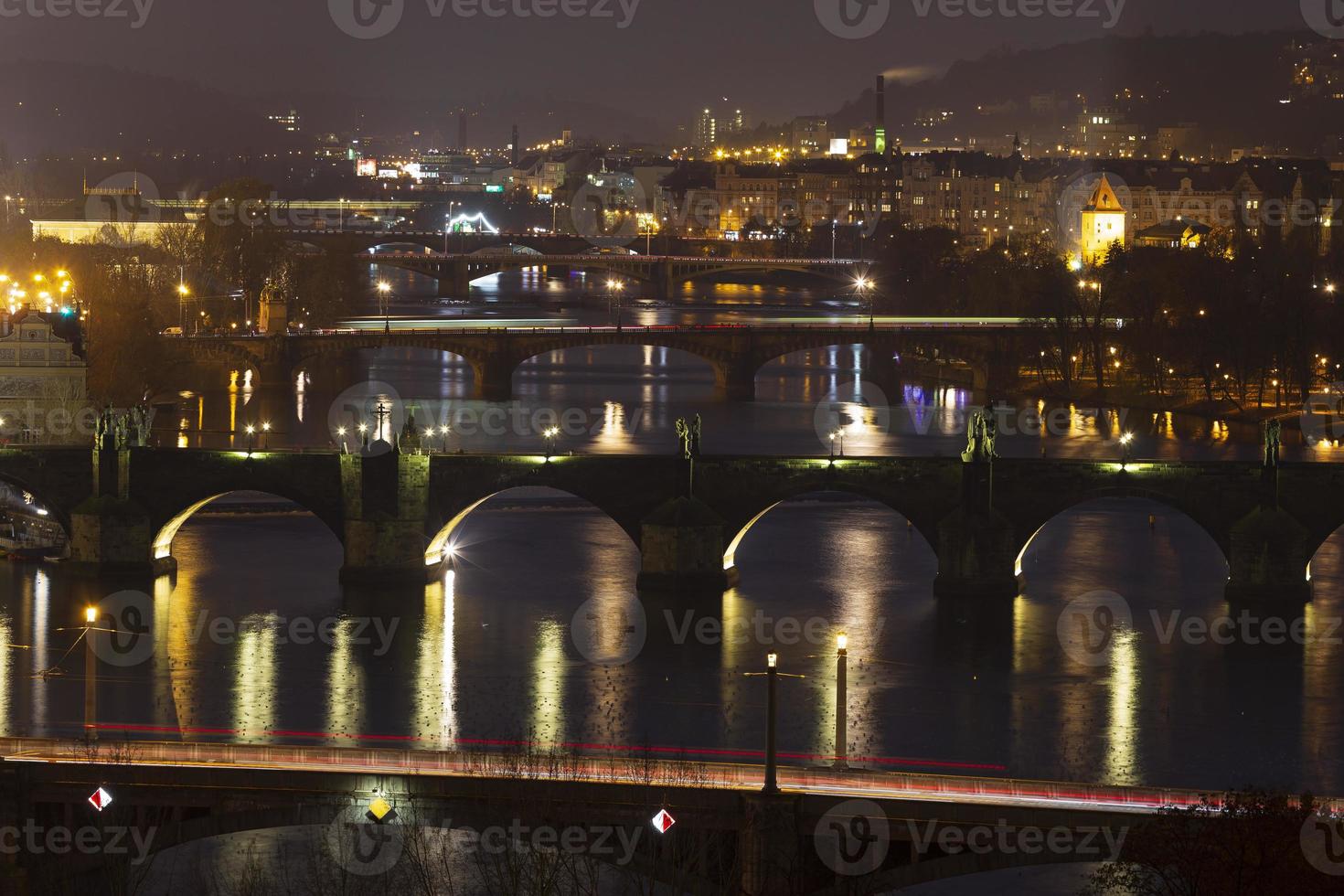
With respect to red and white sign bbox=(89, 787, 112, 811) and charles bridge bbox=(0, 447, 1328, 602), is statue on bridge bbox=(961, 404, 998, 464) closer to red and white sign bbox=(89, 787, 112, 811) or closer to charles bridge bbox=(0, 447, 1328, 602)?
charles bridge bbox=(0, 447, 1328, 602)

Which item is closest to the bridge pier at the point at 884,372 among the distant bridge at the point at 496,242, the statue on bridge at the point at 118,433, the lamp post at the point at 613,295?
the lamp post at the point at 613,295

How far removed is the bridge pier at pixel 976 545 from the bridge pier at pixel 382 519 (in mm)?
8849

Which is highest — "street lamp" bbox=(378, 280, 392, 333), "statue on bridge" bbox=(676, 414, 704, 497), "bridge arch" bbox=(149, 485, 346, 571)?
"street lamp" bbox=(378, 280, 392, 333)

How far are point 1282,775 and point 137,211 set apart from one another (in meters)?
81.1

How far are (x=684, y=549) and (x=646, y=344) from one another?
31248mm

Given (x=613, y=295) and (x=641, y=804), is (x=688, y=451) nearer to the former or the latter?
(x=641, y=804)

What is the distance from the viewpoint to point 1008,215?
127250mm

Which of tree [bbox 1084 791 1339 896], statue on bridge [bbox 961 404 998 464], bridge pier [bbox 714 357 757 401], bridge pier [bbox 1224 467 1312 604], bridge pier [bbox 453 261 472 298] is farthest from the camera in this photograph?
bridge pier [bbox 453 261 472 298]

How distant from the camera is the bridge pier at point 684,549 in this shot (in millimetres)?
36781

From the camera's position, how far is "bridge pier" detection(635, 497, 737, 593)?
36.8 meters

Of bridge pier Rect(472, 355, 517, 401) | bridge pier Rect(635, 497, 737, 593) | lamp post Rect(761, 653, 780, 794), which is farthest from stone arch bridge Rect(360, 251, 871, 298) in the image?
lamp post Rect(761, 653, 780, 794)

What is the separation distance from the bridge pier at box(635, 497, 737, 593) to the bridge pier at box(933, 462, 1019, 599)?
12.4 ft

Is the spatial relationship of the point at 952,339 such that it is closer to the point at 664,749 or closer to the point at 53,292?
the point at 53,292

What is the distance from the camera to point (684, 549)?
121 ft
